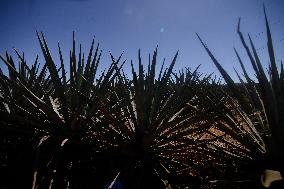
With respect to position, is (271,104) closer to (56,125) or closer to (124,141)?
(124,141)

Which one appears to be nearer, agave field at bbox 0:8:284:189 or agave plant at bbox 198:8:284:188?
agave plant at bbox 198:8:284:188

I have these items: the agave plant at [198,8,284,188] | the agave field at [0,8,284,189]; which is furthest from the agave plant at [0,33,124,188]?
the agave plant at [198,8,284,188]

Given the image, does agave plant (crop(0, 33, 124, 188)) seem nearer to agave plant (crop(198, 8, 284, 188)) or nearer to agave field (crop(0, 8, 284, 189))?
agave field (crop(0, 8, 284, 189))

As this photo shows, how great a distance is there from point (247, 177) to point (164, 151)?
75 cm

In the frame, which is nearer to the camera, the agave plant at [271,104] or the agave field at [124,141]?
the agave plant at [271,104]

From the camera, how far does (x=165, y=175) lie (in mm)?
2004

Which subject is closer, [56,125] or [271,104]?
[271,104]

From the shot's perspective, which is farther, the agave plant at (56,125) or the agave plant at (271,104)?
the agave plant at (56,125)

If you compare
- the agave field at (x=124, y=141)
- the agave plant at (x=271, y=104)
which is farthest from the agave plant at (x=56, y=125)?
the agave plant at (x=271, y=104)

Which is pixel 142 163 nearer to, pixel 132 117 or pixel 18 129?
pixel 132 117

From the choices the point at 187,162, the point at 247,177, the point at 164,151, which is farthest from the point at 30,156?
the point at 247,177

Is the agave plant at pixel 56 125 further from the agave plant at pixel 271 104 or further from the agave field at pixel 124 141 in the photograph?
the agave plant at pixel 271 104

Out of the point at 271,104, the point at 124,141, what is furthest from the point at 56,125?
the point at 271,104

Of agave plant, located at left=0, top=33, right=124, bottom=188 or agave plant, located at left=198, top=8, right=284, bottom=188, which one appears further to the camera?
agave plant, located at left=0, top=33, right=124, bottom=188
